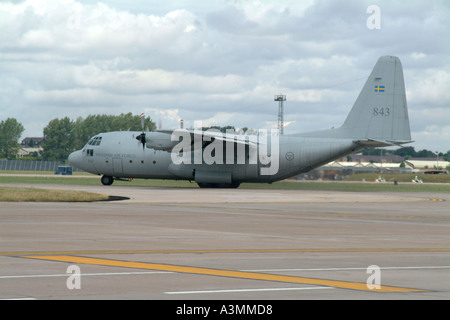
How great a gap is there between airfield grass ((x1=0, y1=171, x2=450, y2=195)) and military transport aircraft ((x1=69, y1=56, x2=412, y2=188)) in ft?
13.8

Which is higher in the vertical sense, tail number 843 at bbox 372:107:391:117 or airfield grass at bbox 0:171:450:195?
tail number 843 at bbox 372:107:391:117

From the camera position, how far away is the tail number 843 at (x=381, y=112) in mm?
54312

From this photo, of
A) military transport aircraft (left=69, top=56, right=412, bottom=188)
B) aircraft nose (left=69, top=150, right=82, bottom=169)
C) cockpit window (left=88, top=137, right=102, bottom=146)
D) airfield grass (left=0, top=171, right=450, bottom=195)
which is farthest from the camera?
airfield grass (left=0, top=171, right=450, bottom=195)

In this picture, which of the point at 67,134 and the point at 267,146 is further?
the point at 67,134

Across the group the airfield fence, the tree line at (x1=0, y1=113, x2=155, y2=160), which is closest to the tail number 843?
the airfield fence

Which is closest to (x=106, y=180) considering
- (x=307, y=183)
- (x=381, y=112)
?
(x=307, y=183)

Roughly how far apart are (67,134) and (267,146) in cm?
11740

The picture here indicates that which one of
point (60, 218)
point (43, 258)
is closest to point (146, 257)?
point (43, 258)

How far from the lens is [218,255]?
15.4m

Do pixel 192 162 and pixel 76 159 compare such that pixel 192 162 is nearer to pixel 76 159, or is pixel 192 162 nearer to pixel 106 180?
pixel 106 180

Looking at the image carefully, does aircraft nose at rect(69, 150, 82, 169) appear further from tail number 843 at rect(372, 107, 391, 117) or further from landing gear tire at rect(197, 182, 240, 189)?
tail number 843 at rect(372, 107, 391, 117)

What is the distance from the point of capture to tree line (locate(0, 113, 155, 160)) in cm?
15888

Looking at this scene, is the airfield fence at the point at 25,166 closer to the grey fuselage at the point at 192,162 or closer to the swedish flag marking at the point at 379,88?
the grey fuselage at the point at 192,162

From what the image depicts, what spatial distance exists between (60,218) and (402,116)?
35.9m
